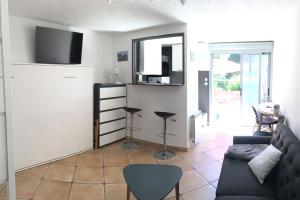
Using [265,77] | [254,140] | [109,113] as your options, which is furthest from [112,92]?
[265,77]

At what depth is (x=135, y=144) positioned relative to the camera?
4812mm

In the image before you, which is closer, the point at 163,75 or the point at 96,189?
the point at 96,189

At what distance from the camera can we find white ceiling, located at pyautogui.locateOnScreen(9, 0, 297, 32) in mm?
3004

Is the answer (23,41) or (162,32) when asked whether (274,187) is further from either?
(23,41)

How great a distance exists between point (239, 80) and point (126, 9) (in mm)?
4477

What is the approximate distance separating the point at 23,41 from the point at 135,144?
8.78 feet

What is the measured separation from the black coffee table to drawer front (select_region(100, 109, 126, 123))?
214cm

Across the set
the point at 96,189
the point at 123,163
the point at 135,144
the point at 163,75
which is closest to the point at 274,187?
the point at 96,189

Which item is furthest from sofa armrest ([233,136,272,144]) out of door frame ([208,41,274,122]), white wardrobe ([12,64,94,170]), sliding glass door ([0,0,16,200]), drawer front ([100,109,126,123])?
door frame ([208,41,274,122])

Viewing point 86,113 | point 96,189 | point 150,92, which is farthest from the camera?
point 150,92

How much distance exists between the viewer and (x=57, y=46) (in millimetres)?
3998

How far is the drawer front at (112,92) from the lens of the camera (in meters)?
4.51

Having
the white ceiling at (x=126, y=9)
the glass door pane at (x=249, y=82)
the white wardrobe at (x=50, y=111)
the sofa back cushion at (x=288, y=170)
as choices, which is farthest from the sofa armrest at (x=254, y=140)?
the glass door pane at (x=249, y=82)

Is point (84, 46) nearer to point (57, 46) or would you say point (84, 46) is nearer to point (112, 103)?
point (57, 46)
